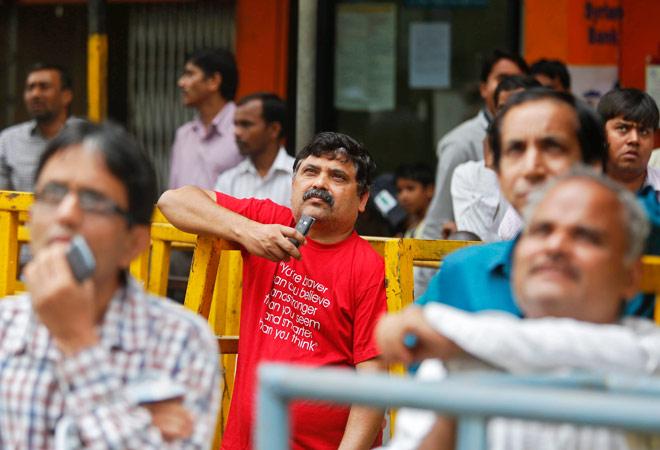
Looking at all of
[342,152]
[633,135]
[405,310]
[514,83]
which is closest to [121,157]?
[405,310]

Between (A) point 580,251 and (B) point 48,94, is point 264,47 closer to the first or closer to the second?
(B) point 48,94

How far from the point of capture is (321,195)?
4.65 meters

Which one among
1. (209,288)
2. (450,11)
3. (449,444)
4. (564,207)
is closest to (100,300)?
(449,444)

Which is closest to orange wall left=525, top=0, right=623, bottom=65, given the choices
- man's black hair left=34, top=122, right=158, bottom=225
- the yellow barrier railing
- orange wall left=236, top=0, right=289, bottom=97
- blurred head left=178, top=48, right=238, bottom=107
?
orange wall left=236, top=0, right=289, bottom=97

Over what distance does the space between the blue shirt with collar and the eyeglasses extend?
84cm

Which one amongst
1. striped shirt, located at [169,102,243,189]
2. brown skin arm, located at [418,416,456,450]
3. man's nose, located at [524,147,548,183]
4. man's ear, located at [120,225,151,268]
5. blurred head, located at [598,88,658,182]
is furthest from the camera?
striped shirt, located at [169,102,243,189]

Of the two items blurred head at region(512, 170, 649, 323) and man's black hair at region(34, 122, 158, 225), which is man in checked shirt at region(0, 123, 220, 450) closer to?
man's black hair at region(34, 122, 158, 225)

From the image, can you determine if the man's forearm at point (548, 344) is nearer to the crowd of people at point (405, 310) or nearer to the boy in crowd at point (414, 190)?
the crowd of people at point (405, 310)

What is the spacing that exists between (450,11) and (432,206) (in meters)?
2.86

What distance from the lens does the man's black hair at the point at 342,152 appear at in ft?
15.7

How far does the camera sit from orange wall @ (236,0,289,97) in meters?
9.70

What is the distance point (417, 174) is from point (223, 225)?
4.53 metres

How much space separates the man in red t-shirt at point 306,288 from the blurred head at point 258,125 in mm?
2694

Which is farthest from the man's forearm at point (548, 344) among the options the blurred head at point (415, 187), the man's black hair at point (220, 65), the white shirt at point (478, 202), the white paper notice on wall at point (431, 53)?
the white paper notice on wall at point (431, 53)
